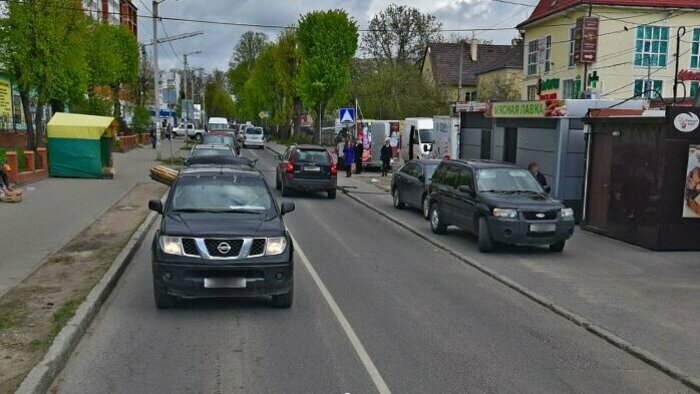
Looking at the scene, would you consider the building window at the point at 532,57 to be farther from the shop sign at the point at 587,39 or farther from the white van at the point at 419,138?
the white van at the point at 419,138

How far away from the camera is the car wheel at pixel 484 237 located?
1315 centimetres

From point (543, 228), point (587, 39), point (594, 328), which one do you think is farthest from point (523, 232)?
point (587, 39)

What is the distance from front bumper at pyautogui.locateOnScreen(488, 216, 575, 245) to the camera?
504 inches

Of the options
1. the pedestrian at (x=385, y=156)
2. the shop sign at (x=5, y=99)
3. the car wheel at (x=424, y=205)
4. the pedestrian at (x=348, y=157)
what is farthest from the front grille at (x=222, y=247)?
the shop sign at (x=5, y=99)

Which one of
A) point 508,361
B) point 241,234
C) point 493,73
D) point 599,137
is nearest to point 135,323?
point 241,234

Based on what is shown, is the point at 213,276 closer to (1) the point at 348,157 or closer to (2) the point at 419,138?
(1) the point at 348,157

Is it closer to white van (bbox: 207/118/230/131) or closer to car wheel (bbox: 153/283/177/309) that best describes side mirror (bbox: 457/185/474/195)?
car wheel (bbox: 153/283/177/309)

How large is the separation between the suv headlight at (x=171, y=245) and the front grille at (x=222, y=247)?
1.03 feet

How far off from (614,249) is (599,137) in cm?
336

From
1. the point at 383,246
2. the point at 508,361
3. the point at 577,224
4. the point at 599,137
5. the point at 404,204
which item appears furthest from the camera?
the point at 404,204

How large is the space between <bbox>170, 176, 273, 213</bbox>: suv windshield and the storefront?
337 inches

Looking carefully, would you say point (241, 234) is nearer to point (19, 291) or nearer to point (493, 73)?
point (19, 291)

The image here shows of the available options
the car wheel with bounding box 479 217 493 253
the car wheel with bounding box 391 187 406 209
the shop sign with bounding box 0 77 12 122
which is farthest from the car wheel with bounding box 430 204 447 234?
the shop sign with bounding box 0 77 12 122

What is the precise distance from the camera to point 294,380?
6082 millimetres
